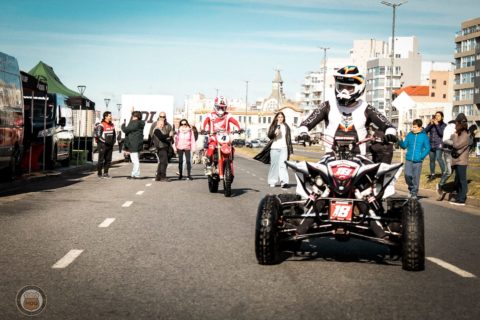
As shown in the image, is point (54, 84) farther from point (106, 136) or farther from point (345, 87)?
point (345, 87)

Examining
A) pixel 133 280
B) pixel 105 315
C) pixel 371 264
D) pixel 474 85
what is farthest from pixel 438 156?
pixel 474 85

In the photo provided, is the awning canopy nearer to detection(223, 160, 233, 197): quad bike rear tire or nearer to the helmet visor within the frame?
detection(223, 160, 233, 197): quad bike rear tire

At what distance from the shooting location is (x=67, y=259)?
8.13m

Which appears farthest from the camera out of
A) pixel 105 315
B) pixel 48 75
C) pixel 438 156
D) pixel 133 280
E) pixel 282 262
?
pixel 48 75

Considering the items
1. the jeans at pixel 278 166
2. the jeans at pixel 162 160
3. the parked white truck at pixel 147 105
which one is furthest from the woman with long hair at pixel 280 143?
the parked white truck at pixel 147 105

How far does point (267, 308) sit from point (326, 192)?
2279 mm

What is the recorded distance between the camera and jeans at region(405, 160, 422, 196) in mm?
17469

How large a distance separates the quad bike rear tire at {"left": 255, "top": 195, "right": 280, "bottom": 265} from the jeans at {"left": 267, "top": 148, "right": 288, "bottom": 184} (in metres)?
11.8

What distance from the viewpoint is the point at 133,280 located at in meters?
6.99

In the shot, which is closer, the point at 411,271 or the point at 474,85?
the point at 411,271

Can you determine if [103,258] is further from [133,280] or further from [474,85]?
[474,85]

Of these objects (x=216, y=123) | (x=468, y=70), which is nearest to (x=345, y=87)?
(x=216, y=123)

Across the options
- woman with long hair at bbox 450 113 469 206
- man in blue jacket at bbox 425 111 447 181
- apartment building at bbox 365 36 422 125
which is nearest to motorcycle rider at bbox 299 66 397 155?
woman with long hair at bbox 450 113 469 206

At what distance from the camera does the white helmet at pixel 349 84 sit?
28.5 feet
